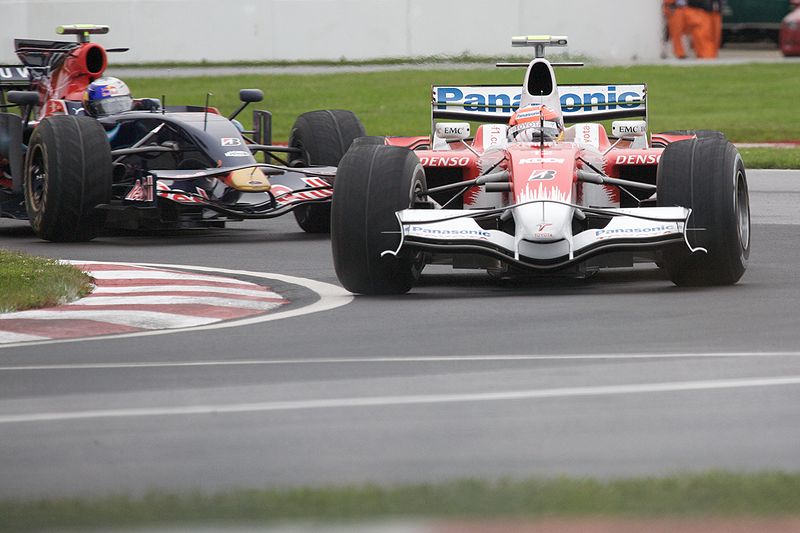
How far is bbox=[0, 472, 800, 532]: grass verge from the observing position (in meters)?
4.78

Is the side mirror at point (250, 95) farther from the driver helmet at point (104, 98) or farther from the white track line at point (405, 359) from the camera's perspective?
the white track line at point (405, 359)

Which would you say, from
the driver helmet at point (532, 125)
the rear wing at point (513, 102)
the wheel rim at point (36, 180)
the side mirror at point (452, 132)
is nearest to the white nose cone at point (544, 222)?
the driver helmet at point (532, 125)

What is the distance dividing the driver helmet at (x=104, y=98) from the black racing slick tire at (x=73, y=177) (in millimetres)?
1269

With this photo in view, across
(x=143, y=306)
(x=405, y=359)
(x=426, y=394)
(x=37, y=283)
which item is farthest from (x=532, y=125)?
(x=426, y=394)

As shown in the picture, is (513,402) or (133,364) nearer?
(513,402)

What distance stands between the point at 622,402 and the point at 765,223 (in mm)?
8541

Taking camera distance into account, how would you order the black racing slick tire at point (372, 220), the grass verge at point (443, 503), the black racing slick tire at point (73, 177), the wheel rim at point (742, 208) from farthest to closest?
the black racing slick tire at point (73, 177) → the wheel rim at point (742, 208) → the black racing slick tire at point (372, 220) → the grass verge at point (443, 503)

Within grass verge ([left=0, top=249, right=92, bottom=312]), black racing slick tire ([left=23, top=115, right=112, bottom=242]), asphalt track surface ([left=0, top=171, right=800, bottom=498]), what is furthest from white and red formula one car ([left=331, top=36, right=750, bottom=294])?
black racing slick tire ([left=23, top=115, right=112, bottom=242])

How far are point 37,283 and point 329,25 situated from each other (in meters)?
28.2

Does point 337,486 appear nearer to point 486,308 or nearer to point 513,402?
point 513,402

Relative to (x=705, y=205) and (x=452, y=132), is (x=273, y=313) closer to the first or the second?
(x=705, y=205)

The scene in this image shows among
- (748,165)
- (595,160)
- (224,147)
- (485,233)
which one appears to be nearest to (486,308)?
(485,233)

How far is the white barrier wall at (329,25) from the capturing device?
1492 inches

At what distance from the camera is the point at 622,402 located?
6574 millimetres
